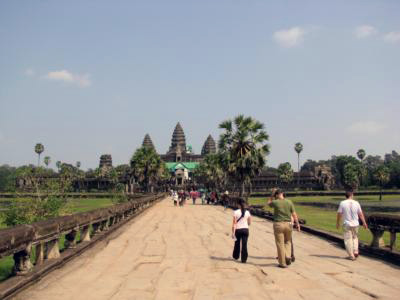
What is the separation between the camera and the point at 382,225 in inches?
494

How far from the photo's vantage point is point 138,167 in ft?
260

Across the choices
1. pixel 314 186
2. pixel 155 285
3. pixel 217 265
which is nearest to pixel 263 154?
pixel 217 265

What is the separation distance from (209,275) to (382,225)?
221 inches

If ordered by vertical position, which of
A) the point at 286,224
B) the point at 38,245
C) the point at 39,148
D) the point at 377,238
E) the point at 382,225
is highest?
the point at 39,148

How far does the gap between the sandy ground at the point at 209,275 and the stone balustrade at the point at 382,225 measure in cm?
92

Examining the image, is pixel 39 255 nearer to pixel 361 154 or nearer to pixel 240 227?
pixel 240 227

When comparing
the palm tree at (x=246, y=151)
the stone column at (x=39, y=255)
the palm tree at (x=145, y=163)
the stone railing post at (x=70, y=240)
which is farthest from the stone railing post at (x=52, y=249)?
the palm tree at (x=145, y=163)

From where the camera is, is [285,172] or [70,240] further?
[285,172]

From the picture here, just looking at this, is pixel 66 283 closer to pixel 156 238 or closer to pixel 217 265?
pixel 217 265

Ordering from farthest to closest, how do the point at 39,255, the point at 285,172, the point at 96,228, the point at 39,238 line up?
the point at 285,172 < the point at 96,228 < the point at 39,255 < the point at 39,238

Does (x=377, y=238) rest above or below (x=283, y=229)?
below

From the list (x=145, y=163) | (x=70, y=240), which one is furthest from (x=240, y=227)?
(x=145, y=163)

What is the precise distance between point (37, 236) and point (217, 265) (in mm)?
4134

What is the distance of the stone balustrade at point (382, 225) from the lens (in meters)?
11.8
